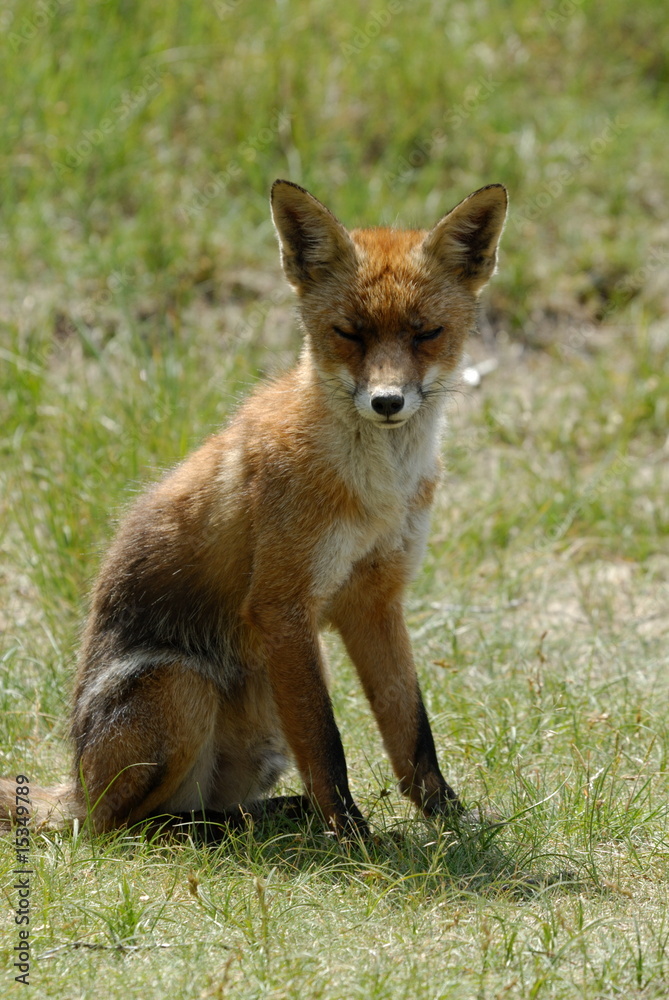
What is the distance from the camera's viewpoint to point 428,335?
4.38 metres

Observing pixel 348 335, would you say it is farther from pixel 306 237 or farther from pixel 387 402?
pixel 306 237

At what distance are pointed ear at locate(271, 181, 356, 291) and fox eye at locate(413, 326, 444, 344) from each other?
1.54ft

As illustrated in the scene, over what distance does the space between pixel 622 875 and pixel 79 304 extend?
611 centimetres

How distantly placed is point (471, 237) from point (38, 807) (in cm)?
305

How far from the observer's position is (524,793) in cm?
477

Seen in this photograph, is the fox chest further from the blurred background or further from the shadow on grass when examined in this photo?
the blurred background

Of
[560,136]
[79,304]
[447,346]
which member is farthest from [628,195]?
[447,346]

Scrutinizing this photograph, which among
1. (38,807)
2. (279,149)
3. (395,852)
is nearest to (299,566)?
(395,852)

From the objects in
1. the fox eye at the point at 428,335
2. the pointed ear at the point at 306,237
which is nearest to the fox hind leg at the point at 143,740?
the fox eye at the point at 428,335

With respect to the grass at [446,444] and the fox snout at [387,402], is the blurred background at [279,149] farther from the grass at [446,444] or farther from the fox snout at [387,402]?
the fox snout at [387,402]

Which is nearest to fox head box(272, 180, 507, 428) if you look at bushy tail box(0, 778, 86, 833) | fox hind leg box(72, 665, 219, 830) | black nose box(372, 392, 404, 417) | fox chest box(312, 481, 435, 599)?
black nose box(372, 392, 404, 417)

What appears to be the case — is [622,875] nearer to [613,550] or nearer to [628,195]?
[613,550]

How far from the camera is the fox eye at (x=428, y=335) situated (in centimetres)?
435

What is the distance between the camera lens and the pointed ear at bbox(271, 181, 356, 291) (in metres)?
4.51
